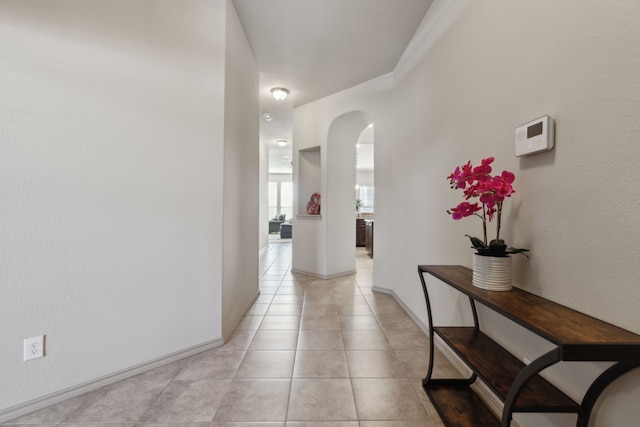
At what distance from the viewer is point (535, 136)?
1191mm

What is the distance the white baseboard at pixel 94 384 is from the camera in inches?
57.6

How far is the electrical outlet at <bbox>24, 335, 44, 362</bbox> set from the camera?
149cm

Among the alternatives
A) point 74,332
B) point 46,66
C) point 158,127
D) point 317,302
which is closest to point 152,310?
point 74,332

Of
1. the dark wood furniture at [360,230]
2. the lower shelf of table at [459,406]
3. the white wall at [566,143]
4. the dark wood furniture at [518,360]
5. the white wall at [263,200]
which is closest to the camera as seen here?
the dark wood furniture at [518,360]

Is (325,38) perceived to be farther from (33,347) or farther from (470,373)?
(33,347)

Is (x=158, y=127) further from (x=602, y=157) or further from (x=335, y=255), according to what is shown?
(x=335, y=255)

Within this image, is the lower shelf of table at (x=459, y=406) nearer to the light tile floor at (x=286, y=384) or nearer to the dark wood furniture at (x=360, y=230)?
the light tile floor at (x=286, y=384)

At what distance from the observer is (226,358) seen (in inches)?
82.1

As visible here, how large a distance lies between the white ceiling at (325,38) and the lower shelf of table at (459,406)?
3.04 m

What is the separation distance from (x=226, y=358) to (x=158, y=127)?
70.4 inches

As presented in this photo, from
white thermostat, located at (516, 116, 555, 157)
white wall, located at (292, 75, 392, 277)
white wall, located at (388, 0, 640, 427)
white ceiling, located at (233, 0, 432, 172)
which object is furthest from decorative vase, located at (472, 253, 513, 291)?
white wall, located at (292, 75, 392, 277)

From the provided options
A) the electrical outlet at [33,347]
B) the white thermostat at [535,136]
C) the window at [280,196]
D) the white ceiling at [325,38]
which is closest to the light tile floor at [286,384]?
the electrical outlet at [33,347]

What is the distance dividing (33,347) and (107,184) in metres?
0.99

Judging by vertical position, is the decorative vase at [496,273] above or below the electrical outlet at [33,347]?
above
